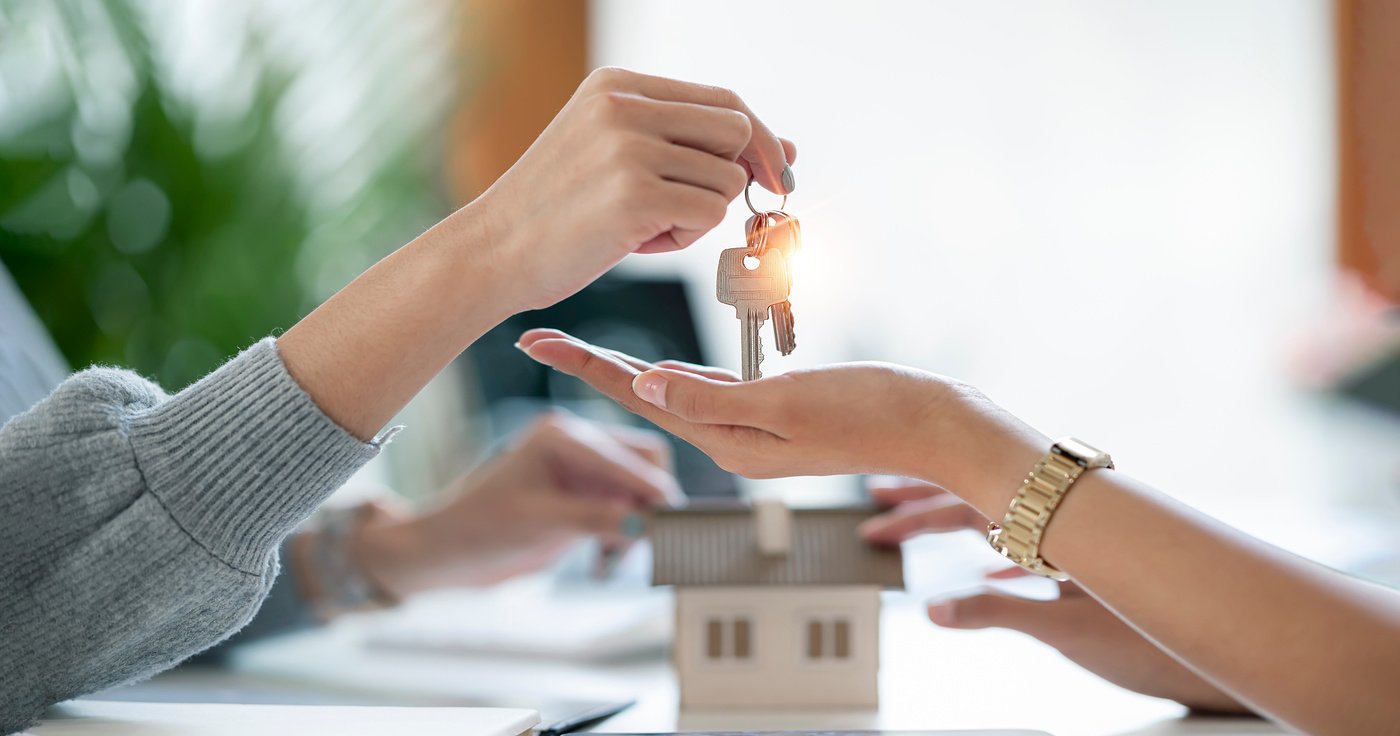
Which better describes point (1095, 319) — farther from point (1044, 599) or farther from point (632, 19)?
point (1044, 599)

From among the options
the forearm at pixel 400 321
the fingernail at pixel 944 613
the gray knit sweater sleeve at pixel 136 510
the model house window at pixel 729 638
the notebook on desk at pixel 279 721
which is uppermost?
the forearm at pixel 400 321

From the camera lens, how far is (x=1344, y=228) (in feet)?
8.57

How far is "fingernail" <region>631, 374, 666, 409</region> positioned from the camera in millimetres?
655

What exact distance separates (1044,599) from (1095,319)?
6.43ft

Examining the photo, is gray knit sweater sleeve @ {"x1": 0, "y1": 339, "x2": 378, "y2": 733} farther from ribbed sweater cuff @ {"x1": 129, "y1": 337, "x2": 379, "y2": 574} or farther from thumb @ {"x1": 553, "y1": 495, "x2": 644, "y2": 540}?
thumb @ {"x1": 553, "y1": 495, "x2": 644, "y2": 540}

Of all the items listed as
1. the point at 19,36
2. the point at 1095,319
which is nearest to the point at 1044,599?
the point at 19,36

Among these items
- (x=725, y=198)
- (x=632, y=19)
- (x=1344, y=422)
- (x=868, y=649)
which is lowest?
(x=1344, y=422)

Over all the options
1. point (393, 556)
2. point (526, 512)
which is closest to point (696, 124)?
point (526, 512)

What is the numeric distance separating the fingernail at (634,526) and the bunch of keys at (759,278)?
1.33 ft

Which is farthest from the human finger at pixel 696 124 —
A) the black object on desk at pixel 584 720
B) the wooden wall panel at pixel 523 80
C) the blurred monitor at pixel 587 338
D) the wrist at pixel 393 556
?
the wooden wall panel at pixel 523 80

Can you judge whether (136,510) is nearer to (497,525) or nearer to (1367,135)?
(497,525)

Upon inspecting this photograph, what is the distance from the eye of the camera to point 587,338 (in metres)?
Answer: 1.97

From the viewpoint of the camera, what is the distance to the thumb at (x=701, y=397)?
0.65 metres

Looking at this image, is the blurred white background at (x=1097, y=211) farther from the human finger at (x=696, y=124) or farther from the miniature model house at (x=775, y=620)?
the human finger at (x=696, y=124)
